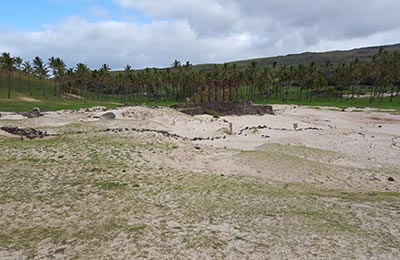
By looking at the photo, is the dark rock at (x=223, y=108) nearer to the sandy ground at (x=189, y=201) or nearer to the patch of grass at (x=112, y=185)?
the sandy ground at (x=189, y=201)

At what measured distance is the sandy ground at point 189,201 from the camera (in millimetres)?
11126

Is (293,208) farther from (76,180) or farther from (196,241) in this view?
(76,180)

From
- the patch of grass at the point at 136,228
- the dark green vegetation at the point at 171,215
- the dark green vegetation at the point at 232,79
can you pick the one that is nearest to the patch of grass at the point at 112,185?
the dark green vegetation at the point at 171,215

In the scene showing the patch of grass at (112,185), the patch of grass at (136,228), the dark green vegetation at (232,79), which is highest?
the dark green vegetation at (232,79)

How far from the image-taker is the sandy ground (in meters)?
11.1

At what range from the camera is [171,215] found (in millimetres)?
14016

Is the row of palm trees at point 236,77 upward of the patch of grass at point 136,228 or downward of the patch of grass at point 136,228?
upward

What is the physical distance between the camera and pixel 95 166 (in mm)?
20984

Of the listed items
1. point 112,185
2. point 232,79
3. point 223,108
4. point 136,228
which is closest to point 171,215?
point 136,228

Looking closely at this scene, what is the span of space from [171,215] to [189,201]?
1945mm

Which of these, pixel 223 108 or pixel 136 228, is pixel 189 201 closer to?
pixel 136 228

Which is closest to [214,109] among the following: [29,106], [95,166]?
[29,106]

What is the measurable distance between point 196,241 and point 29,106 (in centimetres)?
6927

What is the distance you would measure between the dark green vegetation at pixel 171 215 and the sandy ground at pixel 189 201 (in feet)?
0.15
